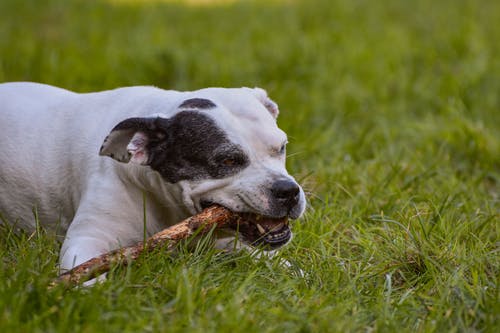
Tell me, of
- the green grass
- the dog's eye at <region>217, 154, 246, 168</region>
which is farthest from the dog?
the green grass

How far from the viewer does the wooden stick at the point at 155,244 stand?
2904 millimetres

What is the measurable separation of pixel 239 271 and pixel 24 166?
51.8 inches

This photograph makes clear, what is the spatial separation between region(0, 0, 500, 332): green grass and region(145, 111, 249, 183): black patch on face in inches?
14.2

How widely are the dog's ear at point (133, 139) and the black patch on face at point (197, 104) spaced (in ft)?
0.46

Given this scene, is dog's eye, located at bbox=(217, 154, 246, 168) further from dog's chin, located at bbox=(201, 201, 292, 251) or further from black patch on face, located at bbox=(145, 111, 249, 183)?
dog's chin, located at bbox=(201, 201, 292, 251)

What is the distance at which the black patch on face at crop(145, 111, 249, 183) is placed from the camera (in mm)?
3312

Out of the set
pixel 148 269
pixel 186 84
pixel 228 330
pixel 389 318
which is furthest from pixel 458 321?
pixel 186 84

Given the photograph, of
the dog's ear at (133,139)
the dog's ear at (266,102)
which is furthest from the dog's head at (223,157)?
the dog's ear at (266,102)

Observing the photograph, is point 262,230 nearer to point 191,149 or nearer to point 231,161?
point 231,161

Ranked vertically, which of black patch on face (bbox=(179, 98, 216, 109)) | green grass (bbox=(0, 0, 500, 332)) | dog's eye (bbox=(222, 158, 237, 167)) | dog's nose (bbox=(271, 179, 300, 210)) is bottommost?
green grass (bbox=(0, 0, 500, 332))

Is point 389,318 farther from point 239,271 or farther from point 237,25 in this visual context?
point 237,25

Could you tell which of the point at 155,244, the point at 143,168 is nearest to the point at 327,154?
the point at 143,168

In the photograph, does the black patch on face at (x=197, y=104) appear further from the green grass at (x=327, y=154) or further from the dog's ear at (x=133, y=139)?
the green grass at (x=327, y=154)

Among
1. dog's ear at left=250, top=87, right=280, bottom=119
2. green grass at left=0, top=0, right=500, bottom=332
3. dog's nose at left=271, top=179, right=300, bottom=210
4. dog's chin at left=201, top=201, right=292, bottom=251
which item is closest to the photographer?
green grass at left=0, top=0, right=500, bottom=332
